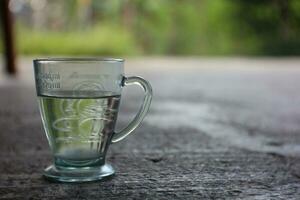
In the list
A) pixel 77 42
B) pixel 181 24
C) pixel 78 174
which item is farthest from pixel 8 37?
pixel 181 24

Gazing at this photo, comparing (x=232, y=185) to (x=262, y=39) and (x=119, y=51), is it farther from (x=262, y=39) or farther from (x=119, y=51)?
(x=262, y=39)

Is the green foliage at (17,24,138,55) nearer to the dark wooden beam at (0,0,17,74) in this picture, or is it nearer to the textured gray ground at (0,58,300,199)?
the dark wooden beam at (0,0,17,74)

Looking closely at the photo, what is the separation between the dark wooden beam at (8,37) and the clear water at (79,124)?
12.2ft

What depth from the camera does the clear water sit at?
33.5 inches

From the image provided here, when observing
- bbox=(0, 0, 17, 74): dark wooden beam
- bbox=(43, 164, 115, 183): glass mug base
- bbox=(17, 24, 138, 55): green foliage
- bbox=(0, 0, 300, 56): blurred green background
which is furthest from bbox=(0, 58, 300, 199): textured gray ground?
bbox=(0, 0, 300, 56): blurred green background

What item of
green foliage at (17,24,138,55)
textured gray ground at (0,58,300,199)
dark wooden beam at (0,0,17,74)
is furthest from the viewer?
green foliage at (17,24,138,55)

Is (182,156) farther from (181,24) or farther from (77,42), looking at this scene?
(181,24)

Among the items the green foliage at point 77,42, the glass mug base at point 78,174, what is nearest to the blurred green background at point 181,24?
the green foliage at point 77,42

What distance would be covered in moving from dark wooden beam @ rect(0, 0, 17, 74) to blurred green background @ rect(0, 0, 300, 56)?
5408mm

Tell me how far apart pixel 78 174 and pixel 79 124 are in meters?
0.08

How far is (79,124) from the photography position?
34.0 inches

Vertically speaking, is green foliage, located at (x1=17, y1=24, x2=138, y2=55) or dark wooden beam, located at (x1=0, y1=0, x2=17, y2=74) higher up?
dark wooden beam, located at (x1=0, y1=0, x2=17, y2=74)

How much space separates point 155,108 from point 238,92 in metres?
Result: 1.10

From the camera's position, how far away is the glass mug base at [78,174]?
879 millimetres
